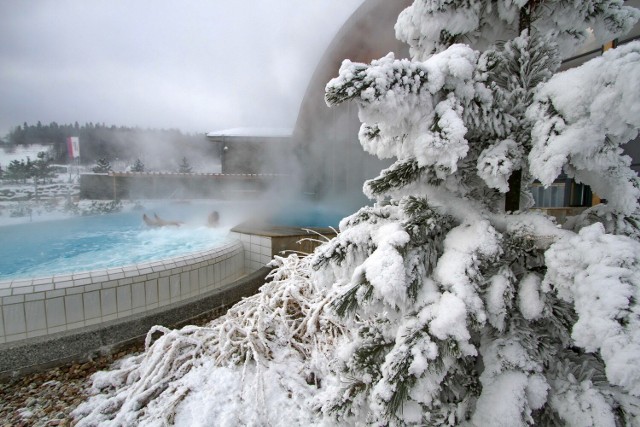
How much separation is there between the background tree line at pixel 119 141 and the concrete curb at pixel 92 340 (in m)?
20.5

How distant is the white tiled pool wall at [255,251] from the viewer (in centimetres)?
471

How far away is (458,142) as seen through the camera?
3.20 feet

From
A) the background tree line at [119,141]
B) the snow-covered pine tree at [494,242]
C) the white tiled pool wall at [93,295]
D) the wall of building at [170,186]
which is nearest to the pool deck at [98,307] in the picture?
the white tiled pool wall at [93,295]

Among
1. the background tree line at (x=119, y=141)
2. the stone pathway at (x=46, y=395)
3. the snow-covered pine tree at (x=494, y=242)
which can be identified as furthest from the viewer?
the background tree line at (x=119, y=141)

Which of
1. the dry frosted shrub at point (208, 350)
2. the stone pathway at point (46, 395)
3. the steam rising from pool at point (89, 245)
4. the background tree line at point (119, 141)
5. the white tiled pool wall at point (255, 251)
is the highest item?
the background tree line at point (119, 141)

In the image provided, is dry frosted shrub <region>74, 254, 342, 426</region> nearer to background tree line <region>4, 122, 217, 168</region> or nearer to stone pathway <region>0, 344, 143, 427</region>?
stone pathway <region>0, 344, 143, 427</region>

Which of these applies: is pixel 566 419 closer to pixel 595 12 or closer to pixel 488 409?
pixel 488 409

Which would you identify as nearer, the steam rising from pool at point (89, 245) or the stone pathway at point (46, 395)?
the stone pathway at point (46, 395)

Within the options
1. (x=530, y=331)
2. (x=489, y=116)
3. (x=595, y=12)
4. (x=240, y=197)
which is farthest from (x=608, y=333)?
(x=240, y=197)

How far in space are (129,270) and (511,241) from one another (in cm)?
309

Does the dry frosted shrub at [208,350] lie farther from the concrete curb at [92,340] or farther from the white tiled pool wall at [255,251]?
the white tiled pool wall at [255,251]

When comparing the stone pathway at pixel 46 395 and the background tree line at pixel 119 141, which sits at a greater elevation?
the background tree line at pixel 119 141

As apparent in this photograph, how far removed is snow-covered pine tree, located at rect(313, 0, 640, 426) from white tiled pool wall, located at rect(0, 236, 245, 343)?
7.63 ft

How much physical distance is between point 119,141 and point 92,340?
83.9 feet
